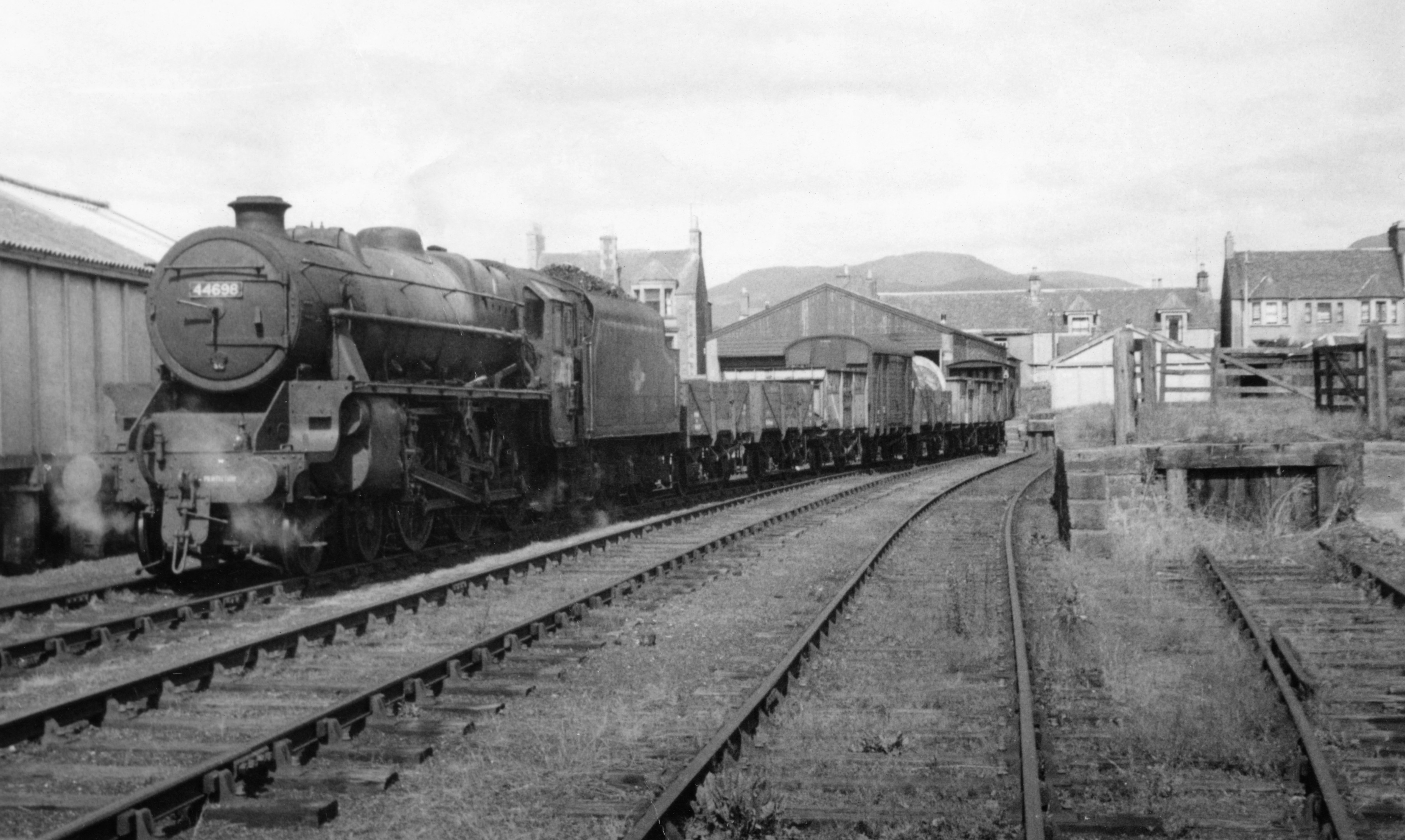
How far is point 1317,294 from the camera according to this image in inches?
2852

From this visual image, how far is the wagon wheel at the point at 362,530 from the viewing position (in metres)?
11.4

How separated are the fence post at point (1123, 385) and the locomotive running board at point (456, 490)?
683 cm

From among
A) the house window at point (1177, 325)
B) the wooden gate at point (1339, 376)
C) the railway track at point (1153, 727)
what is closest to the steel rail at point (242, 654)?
the railway track at point (1153, 727)

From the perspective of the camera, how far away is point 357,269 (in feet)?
37.8

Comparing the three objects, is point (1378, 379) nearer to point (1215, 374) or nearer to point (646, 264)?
point (1215, 374)

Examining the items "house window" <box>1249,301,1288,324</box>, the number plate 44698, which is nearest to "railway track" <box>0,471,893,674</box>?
the number plate 44698

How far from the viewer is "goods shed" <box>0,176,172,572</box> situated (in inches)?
472

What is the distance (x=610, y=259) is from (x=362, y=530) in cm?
4057

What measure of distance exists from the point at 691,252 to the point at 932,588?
43104mm

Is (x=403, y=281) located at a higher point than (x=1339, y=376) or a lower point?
higher

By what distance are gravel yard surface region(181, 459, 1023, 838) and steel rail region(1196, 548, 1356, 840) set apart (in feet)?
6.61

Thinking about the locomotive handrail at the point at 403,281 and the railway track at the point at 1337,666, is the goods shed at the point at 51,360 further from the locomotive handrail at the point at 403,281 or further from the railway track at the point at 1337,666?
the railway track at the point at 1337,666

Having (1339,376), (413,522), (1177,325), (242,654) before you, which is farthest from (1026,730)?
(1177,325)

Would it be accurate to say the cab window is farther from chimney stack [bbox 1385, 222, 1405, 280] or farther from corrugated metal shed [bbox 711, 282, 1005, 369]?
chimney stack [bbox 1385, 222, 1405, 280]
